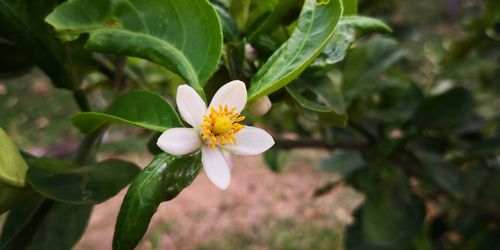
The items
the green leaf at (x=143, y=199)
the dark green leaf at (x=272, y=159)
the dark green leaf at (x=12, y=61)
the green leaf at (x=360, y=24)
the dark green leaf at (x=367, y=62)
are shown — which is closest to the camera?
the green leaf at (x=143, y=199)

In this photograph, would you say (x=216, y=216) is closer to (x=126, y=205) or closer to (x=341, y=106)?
(x=341, y=106)

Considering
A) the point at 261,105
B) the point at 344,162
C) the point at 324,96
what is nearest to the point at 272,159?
the point at 344,162

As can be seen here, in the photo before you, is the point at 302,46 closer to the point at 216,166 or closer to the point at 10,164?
the point at 216,166

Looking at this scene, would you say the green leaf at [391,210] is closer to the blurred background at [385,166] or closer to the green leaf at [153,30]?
the blurred background at [385,166]

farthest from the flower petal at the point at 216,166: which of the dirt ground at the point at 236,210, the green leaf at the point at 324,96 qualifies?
the dirt ground at the point at 236,210

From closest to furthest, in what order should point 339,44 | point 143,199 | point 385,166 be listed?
point 143,199
point 339,44
point 385,166

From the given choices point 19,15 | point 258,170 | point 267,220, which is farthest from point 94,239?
point 19,15
